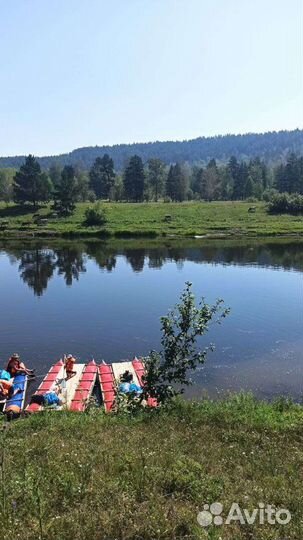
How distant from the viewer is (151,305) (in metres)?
46.9

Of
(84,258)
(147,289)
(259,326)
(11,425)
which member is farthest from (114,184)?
(11,425)

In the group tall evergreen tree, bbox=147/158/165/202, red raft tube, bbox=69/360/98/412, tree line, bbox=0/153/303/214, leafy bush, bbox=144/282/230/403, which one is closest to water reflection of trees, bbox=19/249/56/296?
red raft tube, bbox=69/360/98/412

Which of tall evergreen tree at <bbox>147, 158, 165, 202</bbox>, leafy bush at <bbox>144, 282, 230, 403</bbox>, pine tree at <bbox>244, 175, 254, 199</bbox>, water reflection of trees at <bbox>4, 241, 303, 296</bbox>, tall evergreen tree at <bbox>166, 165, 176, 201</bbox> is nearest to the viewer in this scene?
leafy bush at <bbox>144, 282, 230, 403</bbox>

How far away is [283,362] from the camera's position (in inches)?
1253

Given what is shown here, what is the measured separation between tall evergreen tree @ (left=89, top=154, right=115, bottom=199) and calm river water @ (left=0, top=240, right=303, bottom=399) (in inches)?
2764

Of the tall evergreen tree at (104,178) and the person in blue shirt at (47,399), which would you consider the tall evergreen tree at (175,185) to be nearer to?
the tall evergreen tree at (104,178)

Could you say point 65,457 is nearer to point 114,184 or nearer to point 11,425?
point 11,425

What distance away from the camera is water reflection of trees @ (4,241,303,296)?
67.1 m

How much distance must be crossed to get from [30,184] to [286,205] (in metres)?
65.1

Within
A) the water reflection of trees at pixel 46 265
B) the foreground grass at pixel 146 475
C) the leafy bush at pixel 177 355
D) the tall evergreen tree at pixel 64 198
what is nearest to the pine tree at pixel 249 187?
the tall evergreen tree at pixel 64 198

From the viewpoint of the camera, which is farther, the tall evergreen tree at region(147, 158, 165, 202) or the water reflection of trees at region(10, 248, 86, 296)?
the tall evergreen tree at region(147, 158, 165, 202)

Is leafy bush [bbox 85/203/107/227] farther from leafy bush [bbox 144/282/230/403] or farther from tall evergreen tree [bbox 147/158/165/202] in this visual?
leafy bush [bbox 144/282/230/403]

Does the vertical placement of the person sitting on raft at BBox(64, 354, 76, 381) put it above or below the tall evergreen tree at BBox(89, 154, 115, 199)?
below
